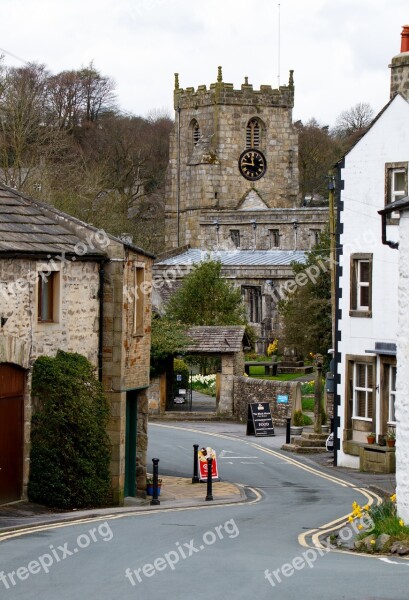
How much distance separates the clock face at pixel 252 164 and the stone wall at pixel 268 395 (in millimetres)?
43646

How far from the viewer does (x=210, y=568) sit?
52.4ft

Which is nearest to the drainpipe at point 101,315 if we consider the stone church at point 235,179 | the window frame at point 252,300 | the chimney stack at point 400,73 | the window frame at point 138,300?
the window frame at point 138,300

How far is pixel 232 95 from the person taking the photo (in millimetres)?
91000

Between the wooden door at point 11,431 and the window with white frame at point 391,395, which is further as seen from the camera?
the window with white frame at point 391,395

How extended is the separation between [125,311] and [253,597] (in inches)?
482

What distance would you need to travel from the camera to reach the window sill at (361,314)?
32219 mm

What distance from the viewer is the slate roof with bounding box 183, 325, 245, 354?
50.7 m

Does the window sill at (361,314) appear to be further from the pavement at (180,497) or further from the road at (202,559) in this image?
the road at (202,559)

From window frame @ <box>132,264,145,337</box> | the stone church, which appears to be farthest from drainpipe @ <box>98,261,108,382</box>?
the stone church

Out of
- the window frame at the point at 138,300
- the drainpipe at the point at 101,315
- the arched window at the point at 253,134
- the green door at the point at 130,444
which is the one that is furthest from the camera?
the arched window at the point at 253,134

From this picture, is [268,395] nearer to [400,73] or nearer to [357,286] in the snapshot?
[357,286]

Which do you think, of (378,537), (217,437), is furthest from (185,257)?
(378,537)

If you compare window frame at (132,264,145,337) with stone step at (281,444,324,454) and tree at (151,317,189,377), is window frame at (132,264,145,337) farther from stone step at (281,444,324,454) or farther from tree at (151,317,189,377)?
tree at (151,317,189,377)

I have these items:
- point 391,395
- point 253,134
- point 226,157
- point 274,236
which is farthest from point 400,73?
point 253,134
